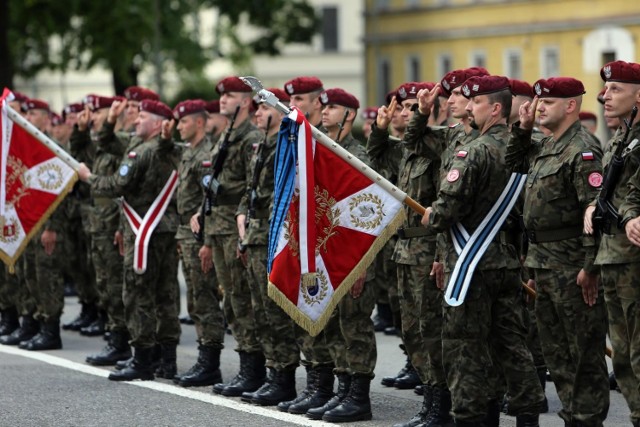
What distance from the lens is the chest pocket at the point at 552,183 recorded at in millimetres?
8984

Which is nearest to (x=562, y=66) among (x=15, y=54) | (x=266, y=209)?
(x=15, y=54)

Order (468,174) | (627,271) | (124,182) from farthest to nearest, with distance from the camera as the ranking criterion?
(124,182)
(468,174)
(627,271)

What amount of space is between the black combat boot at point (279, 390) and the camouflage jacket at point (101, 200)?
2.91 metres

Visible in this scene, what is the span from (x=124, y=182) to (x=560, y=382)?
4516 mm

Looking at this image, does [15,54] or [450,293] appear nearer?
[450,293]

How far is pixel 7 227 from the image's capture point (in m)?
13.8

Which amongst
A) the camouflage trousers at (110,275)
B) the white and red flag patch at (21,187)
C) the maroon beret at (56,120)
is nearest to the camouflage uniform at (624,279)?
the camouflage trousers at (110,275)

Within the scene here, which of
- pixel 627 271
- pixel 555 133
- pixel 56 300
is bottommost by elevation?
pixel 56 300

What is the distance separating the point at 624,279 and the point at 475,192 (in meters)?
1.11

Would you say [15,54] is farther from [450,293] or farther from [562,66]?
[450,293]

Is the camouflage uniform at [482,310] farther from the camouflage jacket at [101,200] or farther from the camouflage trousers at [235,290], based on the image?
the camouflage jacket at [101,200]

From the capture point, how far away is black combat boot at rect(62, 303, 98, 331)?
1571 cm

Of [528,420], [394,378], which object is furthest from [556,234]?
[394,378]

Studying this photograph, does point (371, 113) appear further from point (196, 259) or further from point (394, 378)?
point (394, 378)
